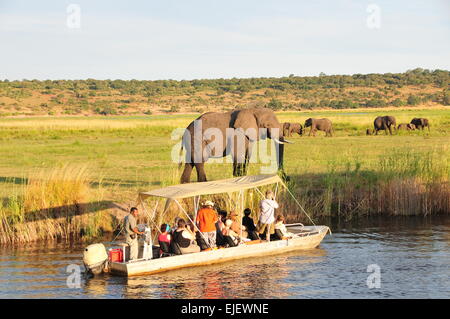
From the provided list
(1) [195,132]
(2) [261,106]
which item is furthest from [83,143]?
(1) [195,132]

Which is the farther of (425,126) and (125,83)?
(125,83)

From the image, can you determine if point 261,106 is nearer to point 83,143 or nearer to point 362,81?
point 83,143

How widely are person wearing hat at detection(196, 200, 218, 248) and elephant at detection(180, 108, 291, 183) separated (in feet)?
19.9

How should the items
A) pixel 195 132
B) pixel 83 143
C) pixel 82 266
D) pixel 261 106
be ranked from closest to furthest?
1. pixel 82 266
2. pixel 195 132
3. pixel 261 106
4. pixel 83 143

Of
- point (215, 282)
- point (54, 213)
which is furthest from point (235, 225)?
point (54, 213)

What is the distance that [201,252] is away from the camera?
622 inches

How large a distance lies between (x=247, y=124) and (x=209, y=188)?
725 centimetres

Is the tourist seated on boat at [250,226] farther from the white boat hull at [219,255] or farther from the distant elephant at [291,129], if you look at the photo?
the distant elephant at [291,129]

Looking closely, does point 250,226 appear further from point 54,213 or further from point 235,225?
point 54,213

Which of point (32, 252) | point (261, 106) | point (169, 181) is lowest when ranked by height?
point (32, 252)

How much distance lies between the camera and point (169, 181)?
21.1 metres

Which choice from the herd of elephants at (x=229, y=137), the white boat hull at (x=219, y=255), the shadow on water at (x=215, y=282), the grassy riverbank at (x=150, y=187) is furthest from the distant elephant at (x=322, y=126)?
the shadow on water at (x=215, y=282)

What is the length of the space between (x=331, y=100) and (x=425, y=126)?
8680 centimetres

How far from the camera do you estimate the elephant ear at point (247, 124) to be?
2348 centimetres
